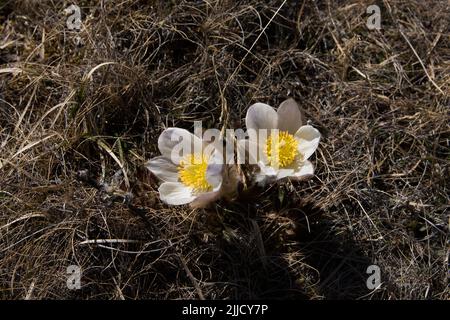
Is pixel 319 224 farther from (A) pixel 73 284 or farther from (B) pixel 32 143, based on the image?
(B) pixel 32 143

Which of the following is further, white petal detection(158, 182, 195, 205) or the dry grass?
the dry grass

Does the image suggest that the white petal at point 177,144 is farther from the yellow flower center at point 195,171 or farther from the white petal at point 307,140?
the white petal at point 307,140

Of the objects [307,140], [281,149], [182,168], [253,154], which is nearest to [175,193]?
[182,168]

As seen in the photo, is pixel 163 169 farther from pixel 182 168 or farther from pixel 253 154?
pixel 253 154

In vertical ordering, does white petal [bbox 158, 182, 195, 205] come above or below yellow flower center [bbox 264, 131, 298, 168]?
below

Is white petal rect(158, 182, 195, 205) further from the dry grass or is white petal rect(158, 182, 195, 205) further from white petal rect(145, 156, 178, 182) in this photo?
the dry grass

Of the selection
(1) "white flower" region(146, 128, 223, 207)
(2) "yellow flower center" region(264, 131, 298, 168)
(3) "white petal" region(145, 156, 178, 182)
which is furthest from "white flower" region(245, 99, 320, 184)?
(3) "white petal" region(145, 156, 178, 182)

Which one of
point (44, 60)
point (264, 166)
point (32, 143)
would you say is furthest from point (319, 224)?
point (44, 60)
